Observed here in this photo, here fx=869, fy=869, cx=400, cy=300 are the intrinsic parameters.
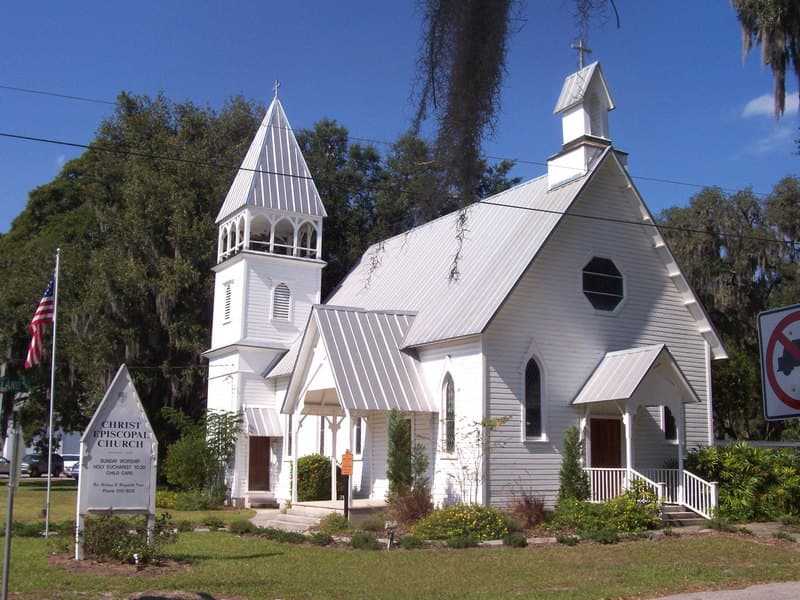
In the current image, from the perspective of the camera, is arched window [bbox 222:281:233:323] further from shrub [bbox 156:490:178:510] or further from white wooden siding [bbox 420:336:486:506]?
white wooden siding [bbox 420:336:486:506]

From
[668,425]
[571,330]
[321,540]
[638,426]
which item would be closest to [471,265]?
[571,330]

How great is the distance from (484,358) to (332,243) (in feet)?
70.1

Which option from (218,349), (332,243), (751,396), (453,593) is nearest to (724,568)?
(453,593)

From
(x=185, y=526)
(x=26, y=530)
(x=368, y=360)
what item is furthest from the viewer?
(x=368, y=360)

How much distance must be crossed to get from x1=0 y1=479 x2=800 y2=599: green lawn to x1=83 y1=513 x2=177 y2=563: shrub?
2.00ft

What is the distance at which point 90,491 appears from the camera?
14.9 metres

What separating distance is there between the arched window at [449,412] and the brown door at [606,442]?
398 centimetres

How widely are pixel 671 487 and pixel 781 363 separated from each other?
1964cm

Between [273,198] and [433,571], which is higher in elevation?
[273,198]

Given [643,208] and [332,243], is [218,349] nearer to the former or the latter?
[332,243]

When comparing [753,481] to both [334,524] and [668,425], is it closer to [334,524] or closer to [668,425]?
[668,425]

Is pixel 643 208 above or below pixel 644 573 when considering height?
above

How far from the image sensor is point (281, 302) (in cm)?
3192

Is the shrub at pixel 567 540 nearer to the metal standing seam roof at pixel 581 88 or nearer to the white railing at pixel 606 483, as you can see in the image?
the white railing at pixel 606 483
